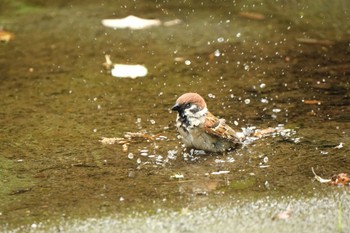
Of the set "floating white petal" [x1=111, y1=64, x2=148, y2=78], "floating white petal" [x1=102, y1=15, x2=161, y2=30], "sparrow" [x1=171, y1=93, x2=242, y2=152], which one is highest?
"sparrow" [x1=171, y1=93, x2=242, y2=152]

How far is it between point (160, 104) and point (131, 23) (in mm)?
2189

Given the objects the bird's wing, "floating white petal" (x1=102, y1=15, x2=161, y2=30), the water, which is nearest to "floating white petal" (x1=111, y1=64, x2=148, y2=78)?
the water

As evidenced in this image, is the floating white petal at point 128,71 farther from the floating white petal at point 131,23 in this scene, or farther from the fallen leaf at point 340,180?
the fallen leaf at point 340,180

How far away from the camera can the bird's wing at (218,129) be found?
5.58 meters

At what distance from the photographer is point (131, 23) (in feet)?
27.6

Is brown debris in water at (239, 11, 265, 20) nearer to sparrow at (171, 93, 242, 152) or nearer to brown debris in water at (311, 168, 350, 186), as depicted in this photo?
sparrow at (171, 93, 242, 152)

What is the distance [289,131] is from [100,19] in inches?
135

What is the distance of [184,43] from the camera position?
7.82 m

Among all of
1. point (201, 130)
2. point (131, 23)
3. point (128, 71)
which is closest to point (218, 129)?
point (201, 130)

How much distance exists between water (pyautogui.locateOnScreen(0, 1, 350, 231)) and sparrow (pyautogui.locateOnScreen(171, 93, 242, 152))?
0.45ft

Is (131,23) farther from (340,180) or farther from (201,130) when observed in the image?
(340,180)

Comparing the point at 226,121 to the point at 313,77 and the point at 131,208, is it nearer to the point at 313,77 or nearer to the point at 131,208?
the point at 313,77

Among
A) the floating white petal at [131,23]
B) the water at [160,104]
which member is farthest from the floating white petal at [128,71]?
the floating white petal at [131,23]

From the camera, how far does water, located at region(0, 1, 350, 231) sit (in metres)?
4.74
